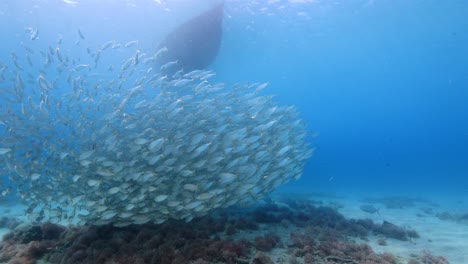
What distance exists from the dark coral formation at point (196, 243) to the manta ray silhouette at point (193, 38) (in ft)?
Answer: 41.5

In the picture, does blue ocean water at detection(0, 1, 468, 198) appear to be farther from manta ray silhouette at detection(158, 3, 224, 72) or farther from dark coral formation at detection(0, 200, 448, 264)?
dark coral formation at detection(0, 200, 448, 264)

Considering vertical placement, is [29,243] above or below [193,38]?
below

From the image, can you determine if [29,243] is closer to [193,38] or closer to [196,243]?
[196,243]

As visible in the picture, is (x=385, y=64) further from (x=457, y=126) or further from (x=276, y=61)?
(x=457, y=126)

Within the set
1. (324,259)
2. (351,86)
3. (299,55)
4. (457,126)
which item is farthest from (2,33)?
(457,126)

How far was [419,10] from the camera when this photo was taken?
24.6 m

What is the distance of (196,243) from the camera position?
7531mm

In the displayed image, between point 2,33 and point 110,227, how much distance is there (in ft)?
85.0

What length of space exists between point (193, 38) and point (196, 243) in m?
15.3

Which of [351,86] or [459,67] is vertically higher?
[351,86]

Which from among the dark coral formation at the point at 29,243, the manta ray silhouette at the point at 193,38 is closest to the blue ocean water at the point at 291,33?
the manta ray silhouette at the point at 193,38

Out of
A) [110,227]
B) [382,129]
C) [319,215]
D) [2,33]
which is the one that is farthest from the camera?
[382,129]

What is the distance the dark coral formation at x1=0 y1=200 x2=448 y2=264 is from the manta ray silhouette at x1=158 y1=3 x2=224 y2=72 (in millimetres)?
12645

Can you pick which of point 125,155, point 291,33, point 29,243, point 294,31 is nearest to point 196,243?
point 125,155
